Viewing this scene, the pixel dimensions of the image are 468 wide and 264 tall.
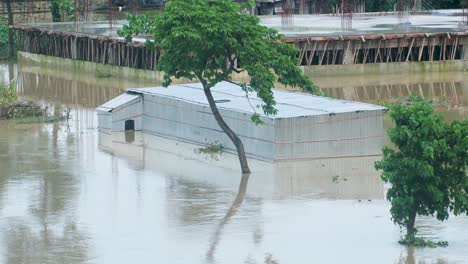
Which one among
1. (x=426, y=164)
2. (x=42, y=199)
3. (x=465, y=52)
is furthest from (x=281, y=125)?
(x=465, y=52)

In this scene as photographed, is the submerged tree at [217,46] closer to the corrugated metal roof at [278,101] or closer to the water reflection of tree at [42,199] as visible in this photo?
the corrugated metal roof at [278,101]

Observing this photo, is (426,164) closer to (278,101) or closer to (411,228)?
(411,228)

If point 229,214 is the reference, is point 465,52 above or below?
above

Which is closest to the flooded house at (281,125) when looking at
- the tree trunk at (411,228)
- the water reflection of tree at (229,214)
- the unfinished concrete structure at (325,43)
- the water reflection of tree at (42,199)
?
the water reflection of tree at (229,214)

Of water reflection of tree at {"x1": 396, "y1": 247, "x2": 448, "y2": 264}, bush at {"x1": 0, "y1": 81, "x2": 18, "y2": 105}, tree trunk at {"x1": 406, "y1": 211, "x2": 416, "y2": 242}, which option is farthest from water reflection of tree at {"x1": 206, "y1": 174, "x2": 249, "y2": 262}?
bush at {"x1": 0, "y1": 81, "x2": 18, "y2": 105}

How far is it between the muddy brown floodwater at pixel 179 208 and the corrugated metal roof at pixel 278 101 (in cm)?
138

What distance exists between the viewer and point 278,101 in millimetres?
34969

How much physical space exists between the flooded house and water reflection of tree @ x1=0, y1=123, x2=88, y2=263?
314cm

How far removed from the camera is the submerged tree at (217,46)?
29.8 meters

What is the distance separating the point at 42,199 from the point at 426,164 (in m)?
9.77

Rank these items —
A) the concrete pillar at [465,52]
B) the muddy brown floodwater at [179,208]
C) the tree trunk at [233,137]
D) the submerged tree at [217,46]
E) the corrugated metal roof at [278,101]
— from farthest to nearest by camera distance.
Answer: the concrete pillar at [465,52] < the corrugated metal roof at [278,101] < the tree trunk at [233,137] < the submerged tree at [217,46] < the muddy brown floodwater at [179,208]

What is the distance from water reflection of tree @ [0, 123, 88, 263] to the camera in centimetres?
2406

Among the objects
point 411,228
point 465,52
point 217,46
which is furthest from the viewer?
point 465,52

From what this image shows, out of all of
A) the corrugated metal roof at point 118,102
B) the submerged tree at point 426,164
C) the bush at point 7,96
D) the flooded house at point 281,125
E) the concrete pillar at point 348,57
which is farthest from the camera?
the concrete pillar at point 348,57
